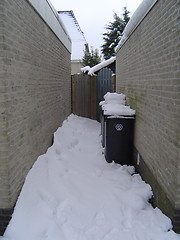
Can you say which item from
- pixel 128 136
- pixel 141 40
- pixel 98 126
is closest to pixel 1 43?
pixel 141 40

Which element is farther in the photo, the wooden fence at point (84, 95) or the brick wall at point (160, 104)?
the wooden fence at point (84, 95)

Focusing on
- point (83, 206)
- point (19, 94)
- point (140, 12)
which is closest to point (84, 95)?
point (140, 12)

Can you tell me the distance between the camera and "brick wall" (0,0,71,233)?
109 inches

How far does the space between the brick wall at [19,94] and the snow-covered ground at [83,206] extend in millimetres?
246

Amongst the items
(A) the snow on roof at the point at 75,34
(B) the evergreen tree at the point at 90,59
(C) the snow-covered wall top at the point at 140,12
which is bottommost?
(C) the snow-covered wall top at the point at 140,12

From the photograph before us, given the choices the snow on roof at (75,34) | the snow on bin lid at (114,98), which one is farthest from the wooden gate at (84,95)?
the snow on roof at (75,34)

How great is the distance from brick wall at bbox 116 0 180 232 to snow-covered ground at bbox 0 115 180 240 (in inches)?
9.9

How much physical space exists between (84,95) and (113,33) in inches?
893

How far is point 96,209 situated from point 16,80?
6.63 ft

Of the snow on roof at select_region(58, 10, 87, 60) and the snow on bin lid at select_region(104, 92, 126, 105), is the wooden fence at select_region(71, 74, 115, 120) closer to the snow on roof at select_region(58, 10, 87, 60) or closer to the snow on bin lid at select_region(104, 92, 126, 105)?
the snow on bin lid at select_region(104, 92, 126, 105)

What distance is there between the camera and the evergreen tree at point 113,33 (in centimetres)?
3083

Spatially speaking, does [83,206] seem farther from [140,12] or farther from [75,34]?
[75,34]

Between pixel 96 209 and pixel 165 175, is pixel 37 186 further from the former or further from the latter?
pixel 165 175

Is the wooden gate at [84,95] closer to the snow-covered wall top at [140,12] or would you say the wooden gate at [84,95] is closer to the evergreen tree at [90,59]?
the snow-covered wall top at [140,12]
